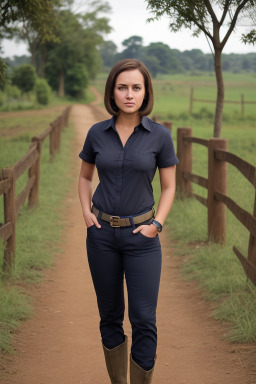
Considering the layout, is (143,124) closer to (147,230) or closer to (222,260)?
(147,230)

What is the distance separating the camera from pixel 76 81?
210ft

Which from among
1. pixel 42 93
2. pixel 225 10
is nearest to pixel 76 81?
pixel 42 93

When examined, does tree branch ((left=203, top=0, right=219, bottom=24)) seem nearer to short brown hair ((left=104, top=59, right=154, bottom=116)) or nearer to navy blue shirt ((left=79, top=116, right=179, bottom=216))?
short brown hair ((left=104, top=59, right=154, bottom=116))

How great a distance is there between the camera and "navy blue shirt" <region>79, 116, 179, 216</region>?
3070mm

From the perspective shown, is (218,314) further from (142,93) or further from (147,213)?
(142,93)

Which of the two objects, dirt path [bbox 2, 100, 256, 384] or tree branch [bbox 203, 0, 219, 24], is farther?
tree branch [bbox 203, 0, 219, 24]

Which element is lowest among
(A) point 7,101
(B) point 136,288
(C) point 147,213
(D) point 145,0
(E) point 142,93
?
(A) point 7,101

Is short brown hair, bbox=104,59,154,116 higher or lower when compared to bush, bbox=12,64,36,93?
higher

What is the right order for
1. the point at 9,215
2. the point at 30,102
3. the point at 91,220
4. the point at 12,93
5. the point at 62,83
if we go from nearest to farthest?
the point at 91,220, the point at 9,215, the point at 12,93, the point at 30,102, the point at 62,83

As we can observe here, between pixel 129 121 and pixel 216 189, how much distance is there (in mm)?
3946

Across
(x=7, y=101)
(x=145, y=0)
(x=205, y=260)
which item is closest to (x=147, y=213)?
(x=205, y=260)

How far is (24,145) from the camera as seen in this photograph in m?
19.0

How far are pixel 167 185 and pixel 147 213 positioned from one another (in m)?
Answer: 0.21

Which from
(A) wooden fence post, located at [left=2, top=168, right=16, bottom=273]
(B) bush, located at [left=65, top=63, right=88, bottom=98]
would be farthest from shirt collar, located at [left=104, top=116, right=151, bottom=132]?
(B) bush, located at [left=65, top=63, right=88, bottom=98]
